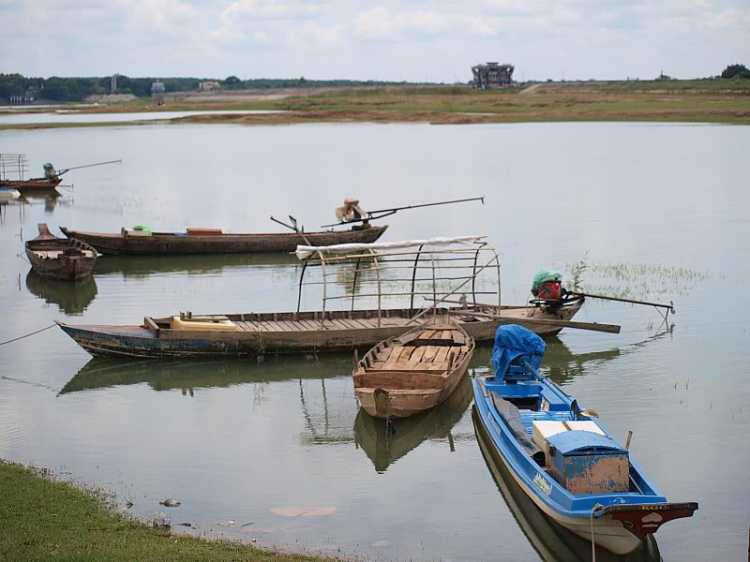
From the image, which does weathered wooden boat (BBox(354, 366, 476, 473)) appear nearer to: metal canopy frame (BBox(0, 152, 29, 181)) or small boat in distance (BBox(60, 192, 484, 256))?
small boat in distance (BBox(60, 192, 484, 256))

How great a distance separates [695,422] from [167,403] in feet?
32.7

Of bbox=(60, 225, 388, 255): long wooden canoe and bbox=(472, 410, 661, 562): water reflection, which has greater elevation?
bbox=(60, 225, 388, 255): long wooden canoe

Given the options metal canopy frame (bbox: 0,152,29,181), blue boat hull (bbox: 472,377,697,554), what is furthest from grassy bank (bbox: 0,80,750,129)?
blue boat hull (bbox: 472,377,697,554)

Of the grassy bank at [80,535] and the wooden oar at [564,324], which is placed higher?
the wooden oar at [564,324]

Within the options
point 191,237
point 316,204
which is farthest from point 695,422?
point 316,204

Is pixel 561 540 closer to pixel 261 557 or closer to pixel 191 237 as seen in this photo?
pixel 261 557

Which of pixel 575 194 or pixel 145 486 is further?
pixel 575 194

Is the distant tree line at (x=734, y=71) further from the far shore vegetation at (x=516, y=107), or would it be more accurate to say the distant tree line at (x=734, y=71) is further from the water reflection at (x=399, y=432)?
the water reflection at (x=399, y=432)

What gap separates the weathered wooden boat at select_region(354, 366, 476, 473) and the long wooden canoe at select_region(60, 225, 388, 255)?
15.9 meters

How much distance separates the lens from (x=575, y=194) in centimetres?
5012

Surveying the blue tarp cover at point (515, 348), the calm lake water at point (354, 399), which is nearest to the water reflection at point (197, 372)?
the calm lake water at point (354, 399)

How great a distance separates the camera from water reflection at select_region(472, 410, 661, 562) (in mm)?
12773

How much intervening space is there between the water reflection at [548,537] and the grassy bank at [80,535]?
333cm

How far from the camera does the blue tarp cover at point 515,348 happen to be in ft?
57.9
